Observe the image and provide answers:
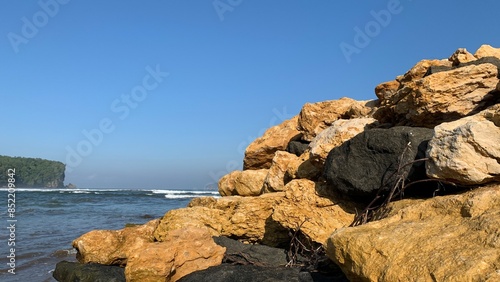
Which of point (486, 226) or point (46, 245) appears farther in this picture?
point (46, 245)

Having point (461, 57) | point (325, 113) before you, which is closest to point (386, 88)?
point (325, 113)

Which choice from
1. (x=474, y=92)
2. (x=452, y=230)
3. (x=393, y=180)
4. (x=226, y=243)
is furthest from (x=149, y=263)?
(x=474, y=92)

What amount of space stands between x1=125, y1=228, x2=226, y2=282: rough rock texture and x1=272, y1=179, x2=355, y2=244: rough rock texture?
1221mm

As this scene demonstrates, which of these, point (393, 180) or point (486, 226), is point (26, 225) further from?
point (486, 226)

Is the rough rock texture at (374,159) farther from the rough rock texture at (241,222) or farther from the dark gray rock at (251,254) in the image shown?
the rough rock texture at (241,222)

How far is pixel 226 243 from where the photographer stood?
6.85 m

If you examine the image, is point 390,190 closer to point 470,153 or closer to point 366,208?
point 366,208

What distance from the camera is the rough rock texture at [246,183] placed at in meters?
9.38

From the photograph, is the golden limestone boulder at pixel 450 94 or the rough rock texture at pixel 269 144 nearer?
the golden limestone boulder at pixel 450 94

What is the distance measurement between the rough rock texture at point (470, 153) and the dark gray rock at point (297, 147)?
15.4 feet

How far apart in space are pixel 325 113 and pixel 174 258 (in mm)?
5027

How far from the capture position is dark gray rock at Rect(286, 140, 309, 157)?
900 cm

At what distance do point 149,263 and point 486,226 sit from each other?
14.2ft

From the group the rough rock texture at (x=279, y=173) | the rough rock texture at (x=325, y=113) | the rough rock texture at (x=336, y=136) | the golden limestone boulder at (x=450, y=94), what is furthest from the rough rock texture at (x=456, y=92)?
the rough rock texture at (x=279, y=173)
